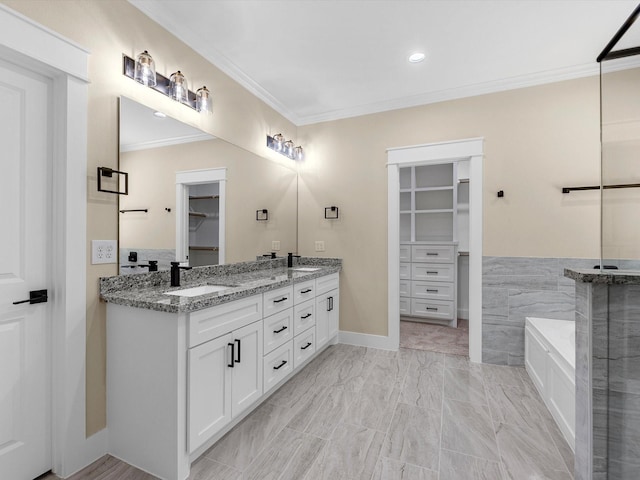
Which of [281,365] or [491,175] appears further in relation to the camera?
[491,175]

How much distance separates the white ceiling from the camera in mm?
2055

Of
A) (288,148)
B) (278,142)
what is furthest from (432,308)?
(278,142)

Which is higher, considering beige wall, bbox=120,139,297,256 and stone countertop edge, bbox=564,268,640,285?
Answer: beige wall, bbox=120,139,297,256

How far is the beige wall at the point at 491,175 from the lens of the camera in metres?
2.78

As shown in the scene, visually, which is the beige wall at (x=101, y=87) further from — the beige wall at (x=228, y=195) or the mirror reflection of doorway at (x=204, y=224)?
the mirror reflection of doorway at (x=204, y=224)

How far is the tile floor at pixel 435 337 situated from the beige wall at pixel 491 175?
55 cm

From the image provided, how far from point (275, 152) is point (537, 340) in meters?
3.04

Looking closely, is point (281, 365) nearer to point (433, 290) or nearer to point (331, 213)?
point (331, 213)

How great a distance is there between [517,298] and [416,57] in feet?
7.72

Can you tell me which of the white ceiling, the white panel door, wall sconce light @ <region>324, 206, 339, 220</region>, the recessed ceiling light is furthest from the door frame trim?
wall sconce light @ <region>324, 206, 339, 220</region>

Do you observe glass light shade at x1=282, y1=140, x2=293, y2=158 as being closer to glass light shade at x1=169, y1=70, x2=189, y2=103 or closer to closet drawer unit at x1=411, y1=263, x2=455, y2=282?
glass light shade at x1=169, y1=70, x2=189, y2=103

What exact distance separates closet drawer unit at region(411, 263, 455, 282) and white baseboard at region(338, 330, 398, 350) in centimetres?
136

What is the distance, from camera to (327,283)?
3258 millimetres

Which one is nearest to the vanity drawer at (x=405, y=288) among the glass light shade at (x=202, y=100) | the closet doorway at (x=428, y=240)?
the closet doorway at (x=428, y=240)
